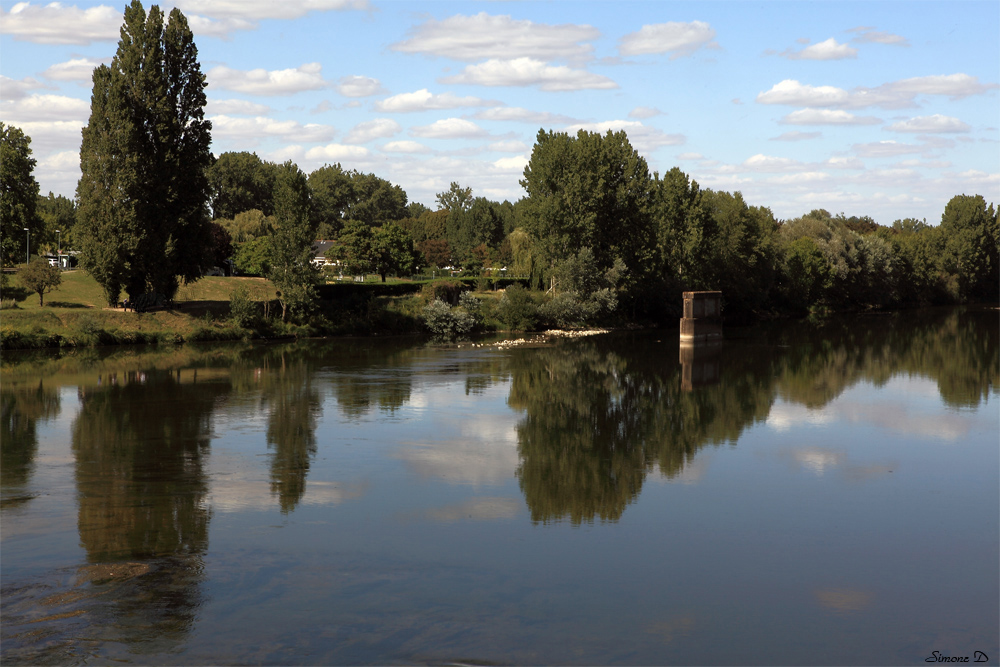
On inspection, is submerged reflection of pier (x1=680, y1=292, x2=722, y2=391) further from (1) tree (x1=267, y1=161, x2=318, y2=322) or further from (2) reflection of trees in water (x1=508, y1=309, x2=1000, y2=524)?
(1) tree (x1=267, y1=161, x2=318, y2=322)

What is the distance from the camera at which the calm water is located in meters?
11.8

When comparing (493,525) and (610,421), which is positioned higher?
(610,421)

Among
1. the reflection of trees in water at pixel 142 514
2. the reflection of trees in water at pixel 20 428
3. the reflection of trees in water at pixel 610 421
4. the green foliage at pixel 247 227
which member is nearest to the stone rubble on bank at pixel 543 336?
the reflection of trees in water at pixel 610 421

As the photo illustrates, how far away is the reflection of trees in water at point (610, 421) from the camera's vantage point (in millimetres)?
19445

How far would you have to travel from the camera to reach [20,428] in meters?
25.5

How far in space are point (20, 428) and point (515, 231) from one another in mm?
57986

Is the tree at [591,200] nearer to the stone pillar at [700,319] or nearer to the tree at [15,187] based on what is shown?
the stone pillar at [700,319]

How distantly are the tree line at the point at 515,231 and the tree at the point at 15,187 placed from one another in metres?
0.13

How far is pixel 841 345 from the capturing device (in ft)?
185

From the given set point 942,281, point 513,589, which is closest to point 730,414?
point 513,589

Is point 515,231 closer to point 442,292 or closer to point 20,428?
point 442,292
